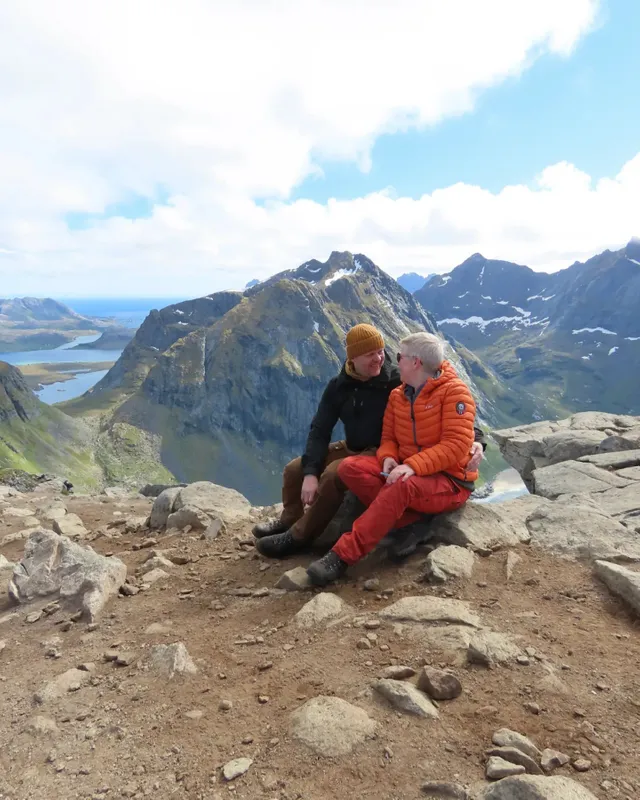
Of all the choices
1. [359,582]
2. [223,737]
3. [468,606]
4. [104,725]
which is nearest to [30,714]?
[104,725]

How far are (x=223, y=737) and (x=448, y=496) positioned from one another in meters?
5.47

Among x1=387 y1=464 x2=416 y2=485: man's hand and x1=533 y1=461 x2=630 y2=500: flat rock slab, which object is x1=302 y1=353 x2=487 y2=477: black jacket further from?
x1=533 y1=461 x2=630 y2=500: flat rock slab

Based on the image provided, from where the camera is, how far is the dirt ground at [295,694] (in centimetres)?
A: 436

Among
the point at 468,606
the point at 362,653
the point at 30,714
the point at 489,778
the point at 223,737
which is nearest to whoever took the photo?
the point at 489,778

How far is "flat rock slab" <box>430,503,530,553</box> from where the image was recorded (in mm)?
9055

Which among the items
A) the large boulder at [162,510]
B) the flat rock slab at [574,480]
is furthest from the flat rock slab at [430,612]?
the flat rock slab at [574,480]

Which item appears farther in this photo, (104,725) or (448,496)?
(448,496)

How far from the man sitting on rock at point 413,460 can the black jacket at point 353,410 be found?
1.68 feet

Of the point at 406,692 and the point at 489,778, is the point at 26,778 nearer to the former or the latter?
the point at 406,692

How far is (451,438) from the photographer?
27.6 ft

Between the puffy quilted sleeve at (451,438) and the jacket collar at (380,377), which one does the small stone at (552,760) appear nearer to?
the puffy quilted sleeve at (451,438)

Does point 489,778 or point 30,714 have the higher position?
point 489,778

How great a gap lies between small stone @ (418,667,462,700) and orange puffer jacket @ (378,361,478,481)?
10.9 ft

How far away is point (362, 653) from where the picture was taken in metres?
6.21
